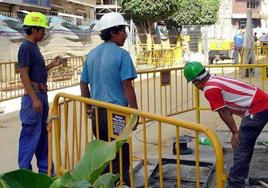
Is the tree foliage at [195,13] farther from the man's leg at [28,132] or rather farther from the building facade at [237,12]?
the man's leg at [28,132]

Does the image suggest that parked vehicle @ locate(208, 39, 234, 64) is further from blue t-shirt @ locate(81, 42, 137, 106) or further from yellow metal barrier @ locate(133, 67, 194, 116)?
blue t-shirt @ locate(81, 42, 137, 106)

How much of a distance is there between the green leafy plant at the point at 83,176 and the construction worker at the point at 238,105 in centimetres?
231

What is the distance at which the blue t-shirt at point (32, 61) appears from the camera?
4.70m

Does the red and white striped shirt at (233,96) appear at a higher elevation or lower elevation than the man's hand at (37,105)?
higher

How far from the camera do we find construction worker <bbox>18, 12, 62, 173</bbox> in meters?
4.71

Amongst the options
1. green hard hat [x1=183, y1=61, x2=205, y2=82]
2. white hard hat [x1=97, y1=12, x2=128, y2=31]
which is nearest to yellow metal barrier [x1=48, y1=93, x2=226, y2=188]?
green hard hat [x1=183, y1=61, x2=205, y2=82]

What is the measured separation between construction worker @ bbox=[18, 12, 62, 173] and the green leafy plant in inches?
116

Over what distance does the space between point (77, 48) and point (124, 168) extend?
1459cm

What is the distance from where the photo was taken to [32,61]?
4762 millimetres

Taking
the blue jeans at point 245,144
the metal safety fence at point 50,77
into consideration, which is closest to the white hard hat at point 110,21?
the blue jeans at point 245,144

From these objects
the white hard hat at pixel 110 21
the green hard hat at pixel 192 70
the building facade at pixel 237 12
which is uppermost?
the building facade at pixel 237 12

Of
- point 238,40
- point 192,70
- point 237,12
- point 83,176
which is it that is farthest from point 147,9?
point 237,12

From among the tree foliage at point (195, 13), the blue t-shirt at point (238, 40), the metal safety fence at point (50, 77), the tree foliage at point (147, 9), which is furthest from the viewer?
the tree foliage at point (195, 13)

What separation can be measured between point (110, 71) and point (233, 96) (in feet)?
3.57
